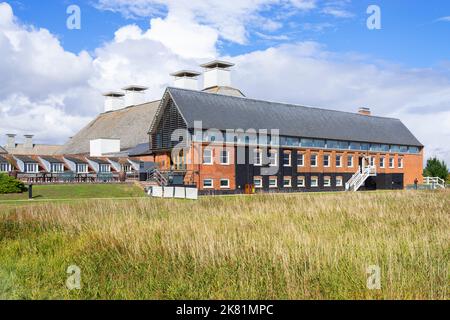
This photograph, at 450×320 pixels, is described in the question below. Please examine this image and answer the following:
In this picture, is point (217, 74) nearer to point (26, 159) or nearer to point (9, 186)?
point (26, 159)

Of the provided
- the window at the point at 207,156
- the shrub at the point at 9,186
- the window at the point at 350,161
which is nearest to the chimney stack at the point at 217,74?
the window at the point at 350,161

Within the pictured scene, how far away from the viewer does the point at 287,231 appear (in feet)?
39.7

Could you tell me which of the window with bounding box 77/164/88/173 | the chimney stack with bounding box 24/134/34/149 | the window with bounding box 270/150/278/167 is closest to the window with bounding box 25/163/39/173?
the window with bounding box 77/164/88/173

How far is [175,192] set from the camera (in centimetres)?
3294

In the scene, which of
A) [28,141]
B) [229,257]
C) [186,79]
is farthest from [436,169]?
[28,141]

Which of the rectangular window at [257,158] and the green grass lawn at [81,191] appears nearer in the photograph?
the green grass lawn at [81,191]

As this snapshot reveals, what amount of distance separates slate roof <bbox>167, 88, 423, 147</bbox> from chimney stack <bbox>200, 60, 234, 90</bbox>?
17.4 meters

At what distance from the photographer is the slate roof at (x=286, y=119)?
44.2 m

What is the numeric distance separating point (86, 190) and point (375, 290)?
3171 cm

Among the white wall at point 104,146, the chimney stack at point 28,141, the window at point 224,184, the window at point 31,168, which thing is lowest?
the window at point 224,184

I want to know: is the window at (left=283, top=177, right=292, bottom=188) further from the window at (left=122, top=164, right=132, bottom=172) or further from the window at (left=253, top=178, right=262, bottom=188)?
the window at (left=122, top=164, right=132, bottom=172)

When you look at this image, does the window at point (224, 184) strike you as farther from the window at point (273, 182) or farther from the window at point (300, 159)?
the window at point (300, 159)

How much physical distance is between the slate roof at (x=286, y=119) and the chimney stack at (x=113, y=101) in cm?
3816
